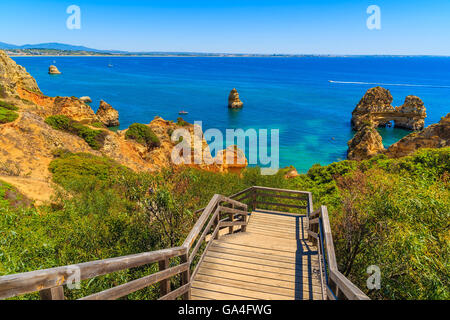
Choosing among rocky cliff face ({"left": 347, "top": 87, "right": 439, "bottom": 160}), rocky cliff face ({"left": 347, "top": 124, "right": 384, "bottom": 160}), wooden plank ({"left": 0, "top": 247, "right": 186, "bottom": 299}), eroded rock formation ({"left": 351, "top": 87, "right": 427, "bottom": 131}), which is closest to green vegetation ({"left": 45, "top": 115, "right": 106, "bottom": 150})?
wooden plank ({"left": 0, "top": 247, "right": 186, "bottom": 299})

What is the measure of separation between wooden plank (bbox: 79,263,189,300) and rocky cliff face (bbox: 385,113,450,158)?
24.9 meters

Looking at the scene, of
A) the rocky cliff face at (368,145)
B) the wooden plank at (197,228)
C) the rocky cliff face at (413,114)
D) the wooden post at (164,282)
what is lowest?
the rocky cliff face at (368,145)

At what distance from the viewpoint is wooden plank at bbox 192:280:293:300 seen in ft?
15.9

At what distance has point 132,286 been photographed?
3.21 meters

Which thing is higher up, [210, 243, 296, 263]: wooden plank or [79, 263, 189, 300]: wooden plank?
[79, 263, 189, 300]: wooden plank

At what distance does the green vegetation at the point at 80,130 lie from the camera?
27283 mm

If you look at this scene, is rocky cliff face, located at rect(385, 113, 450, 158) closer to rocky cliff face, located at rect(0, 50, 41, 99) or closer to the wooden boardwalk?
the wooden boardwalk

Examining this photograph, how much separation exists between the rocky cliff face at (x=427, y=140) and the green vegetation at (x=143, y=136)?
24.7m

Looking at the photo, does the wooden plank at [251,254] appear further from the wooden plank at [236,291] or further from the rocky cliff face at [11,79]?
the rocky cliff face at [11,79]

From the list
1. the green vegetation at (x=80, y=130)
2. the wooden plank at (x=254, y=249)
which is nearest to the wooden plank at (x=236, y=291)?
the wooden plank at (x=254, y=249)
